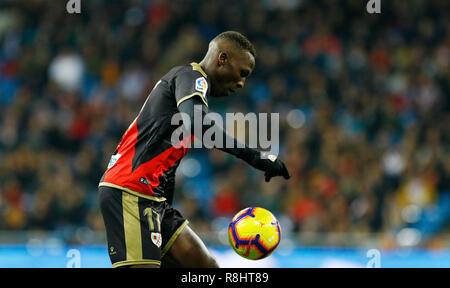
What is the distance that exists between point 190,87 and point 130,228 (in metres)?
1.02

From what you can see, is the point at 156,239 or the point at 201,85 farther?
the point at 156,239

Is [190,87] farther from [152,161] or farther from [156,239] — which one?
[156,239]

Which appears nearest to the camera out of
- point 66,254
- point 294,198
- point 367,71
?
point 66,254

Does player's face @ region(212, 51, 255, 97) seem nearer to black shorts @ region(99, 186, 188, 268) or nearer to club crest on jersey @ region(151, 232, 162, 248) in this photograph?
black shorts @ region(99, 186, 188, 268)

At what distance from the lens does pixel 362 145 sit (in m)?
10.6

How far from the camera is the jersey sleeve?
412 centimetres

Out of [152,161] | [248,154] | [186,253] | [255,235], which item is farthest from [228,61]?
[186,253]

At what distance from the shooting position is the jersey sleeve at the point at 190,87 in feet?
13.5

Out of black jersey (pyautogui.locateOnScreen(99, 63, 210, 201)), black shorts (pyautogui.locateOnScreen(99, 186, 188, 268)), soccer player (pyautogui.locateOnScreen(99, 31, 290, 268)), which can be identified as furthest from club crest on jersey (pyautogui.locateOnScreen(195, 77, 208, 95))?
black shorts (pyautogui.locateOnScreen(99, 186, 188, 268))

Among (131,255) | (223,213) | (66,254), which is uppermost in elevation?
(223,213)

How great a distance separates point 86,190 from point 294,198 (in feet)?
10.4

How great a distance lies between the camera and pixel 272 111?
11.3m
